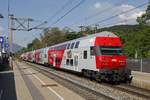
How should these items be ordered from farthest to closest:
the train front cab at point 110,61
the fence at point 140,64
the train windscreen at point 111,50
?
the fence at point 140,64, the train windscreen at point 111,50, the train front cab at point 110,61

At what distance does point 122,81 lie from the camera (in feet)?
83.9

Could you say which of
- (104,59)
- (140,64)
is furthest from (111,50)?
(140,64)

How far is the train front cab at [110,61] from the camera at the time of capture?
23719mm

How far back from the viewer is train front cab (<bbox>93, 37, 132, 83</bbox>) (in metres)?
23.7

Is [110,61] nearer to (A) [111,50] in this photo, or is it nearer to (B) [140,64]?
(A) [111,50]

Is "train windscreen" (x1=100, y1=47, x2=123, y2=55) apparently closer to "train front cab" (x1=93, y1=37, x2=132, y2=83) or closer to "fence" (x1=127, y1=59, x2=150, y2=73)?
"train front cab" (x1=93, y1=37, x2=132, y2=83)

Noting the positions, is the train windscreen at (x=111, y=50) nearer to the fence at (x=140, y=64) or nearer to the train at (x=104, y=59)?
the train at (x=104, y=59)

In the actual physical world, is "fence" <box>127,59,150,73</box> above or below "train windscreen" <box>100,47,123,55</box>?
below

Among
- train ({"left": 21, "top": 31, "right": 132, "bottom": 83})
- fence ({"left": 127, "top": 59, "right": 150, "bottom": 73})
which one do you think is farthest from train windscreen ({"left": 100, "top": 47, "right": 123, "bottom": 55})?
fence ({"left": 127, "top": 59, "right": 150, "bottom": 73})

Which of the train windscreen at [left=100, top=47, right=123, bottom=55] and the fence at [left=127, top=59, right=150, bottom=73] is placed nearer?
the train windscreen at [left=100, top=47, right=123, bottom=55]

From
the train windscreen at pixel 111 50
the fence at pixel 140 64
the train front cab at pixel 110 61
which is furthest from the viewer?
the fence at pixel 140 64

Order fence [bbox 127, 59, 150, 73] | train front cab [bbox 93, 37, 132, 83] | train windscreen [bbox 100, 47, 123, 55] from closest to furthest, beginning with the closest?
train front cab [bbox 93, 37, 132, 83] < train windscreen [bbox 100, 47, 123, 55] < fence [bbox 127, 59, 150, 73]

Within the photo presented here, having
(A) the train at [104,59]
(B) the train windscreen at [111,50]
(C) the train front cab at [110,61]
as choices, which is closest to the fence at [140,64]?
(A) the train at [104,59]

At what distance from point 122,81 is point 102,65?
2.68 m
